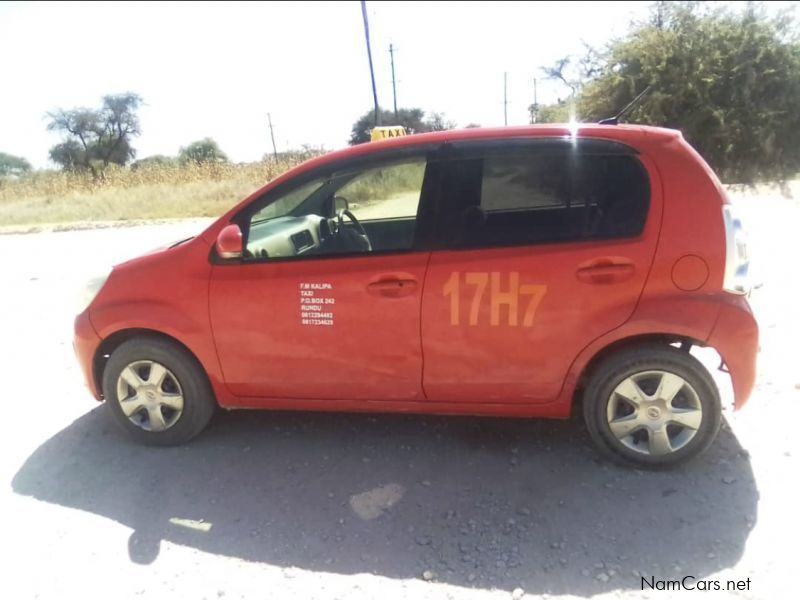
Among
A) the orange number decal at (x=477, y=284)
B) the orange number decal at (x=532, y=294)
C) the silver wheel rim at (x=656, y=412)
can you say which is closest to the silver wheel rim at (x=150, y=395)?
the orange number decal at (x=477, y=284)

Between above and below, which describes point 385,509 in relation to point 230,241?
below

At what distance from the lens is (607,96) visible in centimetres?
1638

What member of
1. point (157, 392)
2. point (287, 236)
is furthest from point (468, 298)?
point (157, 392)

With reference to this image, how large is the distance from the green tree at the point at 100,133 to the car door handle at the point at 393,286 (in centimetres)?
5776

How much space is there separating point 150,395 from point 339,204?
63.2 inches

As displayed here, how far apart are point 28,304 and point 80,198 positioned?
1894 cm

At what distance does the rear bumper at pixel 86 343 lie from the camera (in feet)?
11.7

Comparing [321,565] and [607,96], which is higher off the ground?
[607,96]

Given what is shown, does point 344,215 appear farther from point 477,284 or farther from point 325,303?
point 477,284

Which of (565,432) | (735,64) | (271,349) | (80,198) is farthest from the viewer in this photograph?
(80,198)

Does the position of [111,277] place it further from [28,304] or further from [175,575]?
[28,304]

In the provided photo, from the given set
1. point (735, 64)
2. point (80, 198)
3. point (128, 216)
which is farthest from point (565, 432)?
point (80, 198)

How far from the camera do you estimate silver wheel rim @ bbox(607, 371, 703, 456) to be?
298 centimetres

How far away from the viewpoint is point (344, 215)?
3801mm
